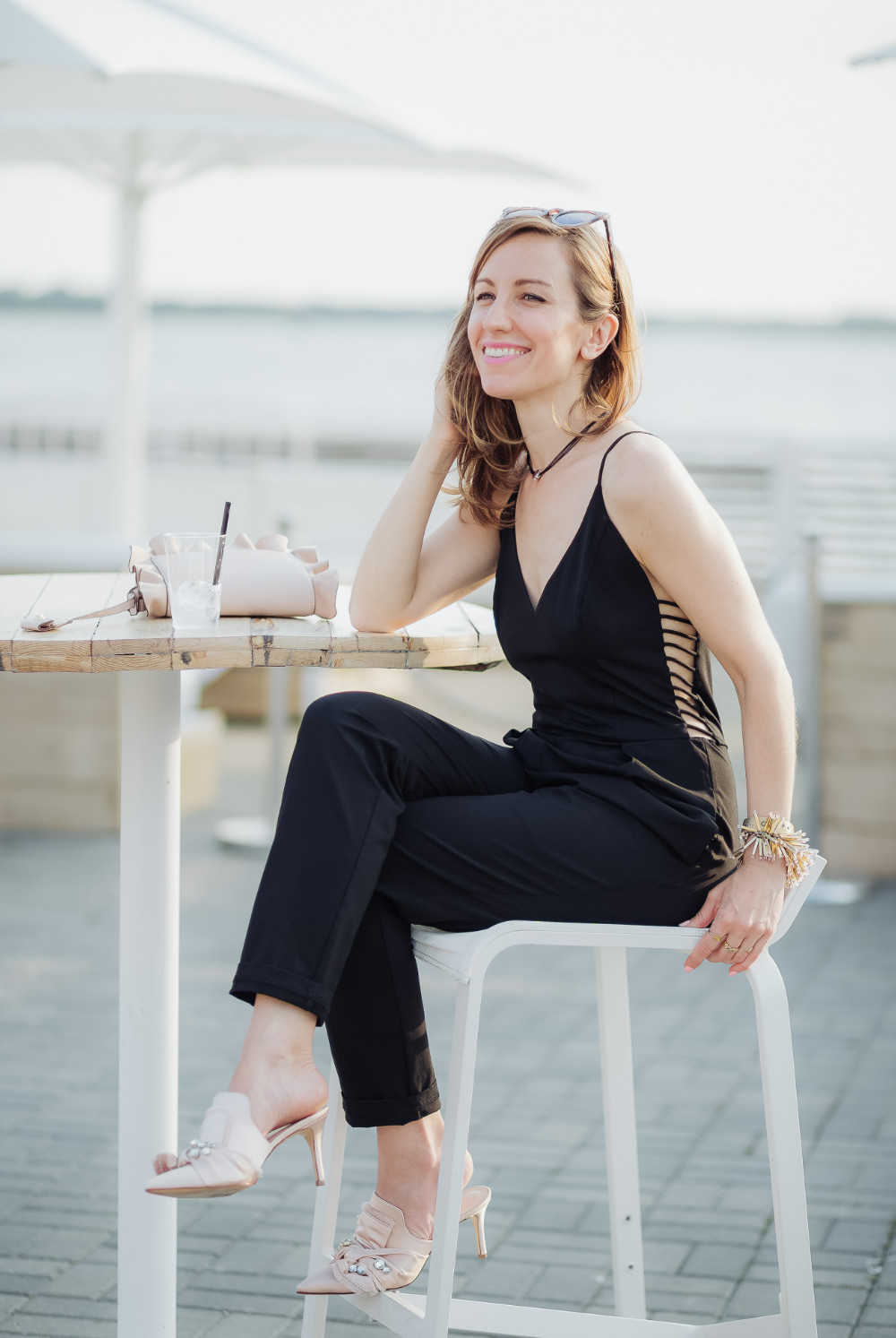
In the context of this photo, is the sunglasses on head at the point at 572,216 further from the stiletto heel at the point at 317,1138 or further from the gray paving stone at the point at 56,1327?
the gray paving stone at the point at 56,1327

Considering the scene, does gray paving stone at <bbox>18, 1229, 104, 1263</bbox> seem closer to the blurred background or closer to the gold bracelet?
the gold bracelet

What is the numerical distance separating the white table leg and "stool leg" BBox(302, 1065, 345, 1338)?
0.18 meters

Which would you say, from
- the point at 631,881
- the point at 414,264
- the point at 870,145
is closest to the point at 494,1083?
the point at 631,881

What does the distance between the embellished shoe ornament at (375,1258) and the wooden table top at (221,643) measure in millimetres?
665

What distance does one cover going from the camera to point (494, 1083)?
10.6 feet

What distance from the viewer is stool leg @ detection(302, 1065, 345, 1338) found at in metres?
1.89

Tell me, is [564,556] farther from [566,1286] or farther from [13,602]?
[566,1286]

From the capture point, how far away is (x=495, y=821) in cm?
173

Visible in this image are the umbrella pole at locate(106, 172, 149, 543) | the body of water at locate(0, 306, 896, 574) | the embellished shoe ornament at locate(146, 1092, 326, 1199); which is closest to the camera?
the embellished shoe ornament at locate(146, 1092, 326, 1199)

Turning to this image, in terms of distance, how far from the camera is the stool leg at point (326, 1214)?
6.22 ft

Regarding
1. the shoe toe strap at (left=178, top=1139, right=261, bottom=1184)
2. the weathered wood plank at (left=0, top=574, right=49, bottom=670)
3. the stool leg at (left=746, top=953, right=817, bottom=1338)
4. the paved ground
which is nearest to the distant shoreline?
the paved ground

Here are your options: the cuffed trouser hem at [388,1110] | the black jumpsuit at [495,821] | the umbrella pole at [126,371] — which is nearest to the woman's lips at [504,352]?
the black jumpsuit at [495,821]

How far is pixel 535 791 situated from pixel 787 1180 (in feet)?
1.76

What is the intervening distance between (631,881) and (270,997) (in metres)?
0.44
